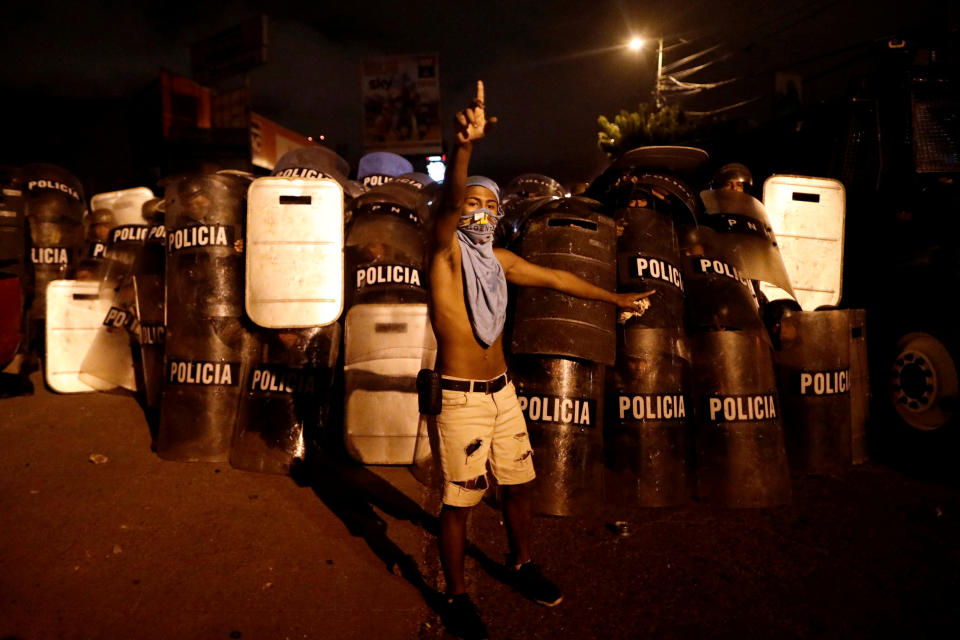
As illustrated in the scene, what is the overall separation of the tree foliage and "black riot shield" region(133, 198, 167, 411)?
61.6ft

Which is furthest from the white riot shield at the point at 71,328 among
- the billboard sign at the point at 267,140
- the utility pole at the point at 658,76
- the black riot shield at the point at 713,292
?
the utility pole at the point at 658,76

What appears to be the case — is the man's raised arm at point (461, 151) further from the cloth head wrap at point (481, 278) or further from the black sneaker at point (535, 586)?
the black sneaker at point (535, 586)

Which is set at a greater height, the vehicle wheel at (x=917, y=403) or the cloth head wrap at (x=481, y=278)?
the cloth head wrap at (x=481, y=278)

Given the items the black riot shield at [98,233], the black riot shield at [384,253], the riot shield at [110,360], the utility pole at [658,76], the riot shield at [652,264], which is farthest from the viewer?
the utility pole at [658,76]

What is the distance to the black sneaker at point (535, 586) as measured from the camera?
8.91ft

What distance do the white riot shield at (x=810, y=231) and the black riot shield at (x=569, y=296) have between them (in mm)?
2398

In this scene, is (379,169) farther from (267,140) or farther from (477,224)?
(267,140)

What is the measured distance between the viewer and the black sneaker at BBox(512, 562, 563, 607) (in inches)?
107

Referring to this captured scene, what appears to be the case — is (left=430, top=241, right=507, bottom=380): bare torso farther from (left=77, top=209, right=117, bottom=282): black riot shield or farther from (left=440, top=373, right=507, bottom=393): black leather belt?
(left=77, top=209, right=117, bottom=282): black riot shield

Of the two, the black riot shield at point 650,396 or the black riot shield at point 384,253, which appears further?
the black riot shield at point 384,253

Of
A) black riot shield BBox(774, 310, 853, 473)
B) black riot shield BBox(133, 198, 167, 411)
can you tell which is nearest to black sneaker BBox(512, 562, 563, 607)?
black riot shield BBox(774, 310, 853, 473)

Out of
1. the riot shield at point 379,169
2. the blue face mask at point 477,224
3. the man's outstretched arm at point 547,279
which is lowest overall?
the man's outstretched arm at point 547,279

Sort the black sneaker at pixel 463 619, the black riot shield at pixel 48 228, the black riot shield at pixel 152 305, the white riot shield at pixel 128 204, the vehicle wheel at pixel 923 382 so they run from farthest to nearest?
the white riot shield at pixel 128 204 < the black riot shield at pixel 48 228 < the black riot shield at pixel 152 305 < the vehicle wheel at pixel 923 382 < the black sneaker at pixel 463 619

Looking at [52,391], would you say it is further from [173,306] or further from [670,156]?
[670,156]
